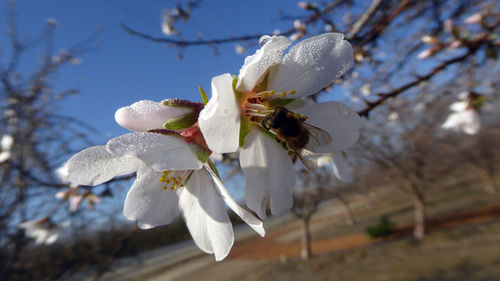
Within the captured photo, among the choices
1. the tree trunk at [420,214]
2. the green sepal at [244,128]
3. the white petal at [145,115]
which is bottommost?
the tree trunk at [420,214]

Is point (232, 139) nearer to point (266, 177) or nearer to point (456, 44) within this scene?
point (266, 177)

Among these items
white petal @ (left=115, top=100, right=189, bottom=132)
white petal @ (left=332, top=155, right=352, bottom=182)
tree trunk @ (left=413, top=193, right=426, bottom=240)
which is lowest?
tree trunk @ (left=413, top=193, right=426, bottom=240)

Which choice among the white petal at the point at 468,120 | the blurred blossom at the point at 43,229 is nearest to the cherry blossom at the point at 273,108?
the white petal at the point at 468,120

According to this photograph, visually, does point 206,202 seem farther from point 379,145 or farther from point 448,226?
point 448,226

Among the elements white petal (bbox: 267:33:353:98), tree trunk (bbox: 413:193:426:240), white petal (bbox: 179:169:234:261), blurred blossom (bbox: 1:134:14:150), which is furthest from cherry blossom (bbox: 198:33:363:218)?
tree trunk (bbox: 413:193:426:240)

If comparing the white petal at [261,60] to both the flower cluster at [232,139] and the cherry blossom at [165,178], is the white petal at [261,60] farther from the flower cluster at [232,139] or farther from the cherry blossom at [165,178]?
the cherry blossom at [165,178]

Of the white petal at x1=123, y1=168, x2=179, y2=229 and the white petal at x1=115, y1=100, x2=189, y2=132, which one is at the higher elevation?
the white petal at x1=115, y1=100, x2=189, y2=132

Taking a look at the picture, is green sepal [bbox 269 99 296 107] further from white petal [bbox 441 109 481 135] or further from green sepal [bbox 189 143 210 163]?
white petal [bbox 441 109 481 135]
